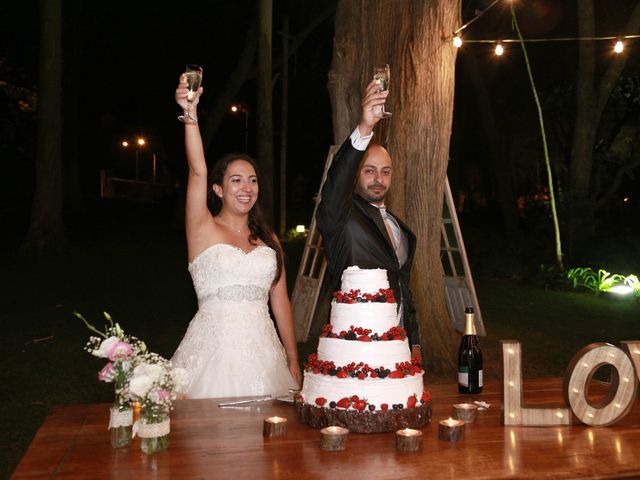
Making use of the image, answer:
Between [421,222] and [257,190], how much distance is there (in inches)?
129

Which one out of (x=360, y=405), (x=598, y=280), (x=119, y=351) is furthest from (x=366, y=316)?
(x=598, y=280)

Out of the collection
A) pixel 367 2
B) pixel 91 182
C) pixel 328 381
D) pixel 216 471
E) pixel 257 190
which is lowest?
pixel 216 471

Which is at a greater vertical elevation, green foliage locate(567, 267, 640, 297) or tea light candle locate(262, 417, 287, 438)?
green foliage locate(567, 267, 640, 297)

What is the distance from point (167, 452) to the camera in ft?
9.17

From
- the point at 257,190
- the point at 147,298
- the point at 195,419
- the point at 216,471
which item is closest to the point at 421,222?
the point at 257,190

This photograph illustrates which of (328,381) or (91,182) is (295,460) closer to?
(328,381)

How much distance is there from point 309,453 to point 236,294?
1.78m

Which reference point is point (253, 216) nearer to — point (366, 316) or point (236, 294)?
point (236, 294)

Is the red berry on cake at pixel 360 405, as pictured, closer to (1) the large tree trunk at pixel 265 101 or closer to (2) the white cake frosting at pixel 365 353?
(2) the white cake frosting at pixel 365 353

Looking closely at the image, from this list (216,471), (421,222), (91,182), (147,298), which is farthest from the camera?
(91,182)

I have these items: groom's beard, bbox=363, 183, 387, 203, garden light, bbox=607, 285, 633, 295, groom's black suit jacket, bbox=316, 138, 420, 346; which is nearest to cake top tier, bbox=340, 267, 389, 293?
groom's black suit jacket, bbox=316, 138, 420, 346

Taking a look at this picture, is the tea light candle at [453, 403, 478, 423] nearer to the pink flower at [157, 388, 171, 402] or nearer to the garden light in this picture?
the pink flower at [157, 388, 171, 402]

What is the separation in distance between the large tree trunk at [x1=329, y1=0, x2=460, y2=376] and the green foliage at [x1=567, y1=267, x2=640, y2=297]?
8305 millimetres

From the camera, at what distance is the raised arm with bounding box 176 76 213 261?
3883mm
